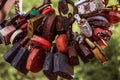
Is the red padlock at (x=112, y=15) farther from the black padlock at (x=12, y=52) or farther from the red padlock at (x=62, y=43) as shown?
the black padlock at (x=12, y=52)

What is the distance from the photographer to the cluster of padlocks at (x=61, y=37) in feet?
3.72

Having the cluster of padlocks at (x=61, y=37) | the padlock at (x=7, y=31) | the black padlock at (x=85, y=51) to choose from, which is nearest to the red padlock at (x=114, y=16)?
the cluster of padlocks at (x=61, y=37)

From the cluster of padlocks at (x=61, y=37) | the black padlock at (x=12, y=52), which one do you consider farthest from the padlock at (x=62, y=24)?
the black padlock at (x=12, y=52)

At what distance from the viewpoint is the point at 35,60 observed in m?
1.15

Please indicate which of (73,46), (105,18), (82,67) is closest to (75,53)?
(73,46)

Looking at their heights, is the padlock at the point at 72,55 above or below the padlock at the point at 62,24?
below

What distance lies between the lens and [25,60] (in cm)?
117

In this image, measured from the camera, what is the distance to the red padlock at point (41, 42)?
114 centimetres

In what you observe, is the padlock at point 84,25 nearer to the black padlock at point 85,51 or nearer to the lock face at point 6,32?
the black padlock at point 85,51

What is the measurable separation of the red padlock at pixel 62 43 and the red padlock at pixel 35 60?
0.15 feet

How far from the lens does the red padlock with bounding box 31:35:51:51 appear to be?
3.74 feet

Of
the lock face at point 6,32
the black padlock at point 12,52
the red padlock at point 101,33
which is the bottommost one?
the black padlock at point 12,52

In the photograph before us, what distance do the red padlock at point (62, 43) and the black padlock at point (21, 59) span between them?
0.08m

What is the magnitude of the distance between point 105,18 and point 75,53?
123mm
